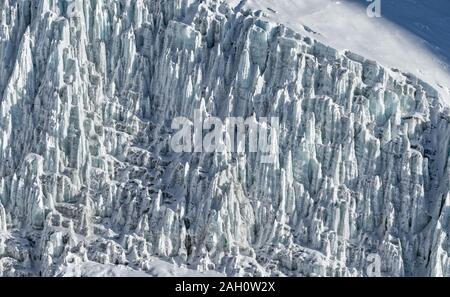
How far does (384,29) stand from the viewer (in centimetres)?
14938

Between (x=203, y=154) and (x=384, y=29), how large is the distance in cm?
2577

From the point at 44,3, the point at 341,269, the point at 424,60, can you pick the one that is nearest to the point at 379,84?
the point at 424,60

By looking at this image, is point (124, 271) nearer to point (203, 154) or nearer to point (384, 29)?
point (203, 154)

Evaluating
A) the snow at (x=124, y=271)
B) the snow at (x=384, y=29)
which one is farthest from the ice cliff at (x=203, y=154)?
the snow at (x=384, y=29)

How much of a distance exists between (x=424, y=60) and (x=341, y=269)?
26589 millimetres

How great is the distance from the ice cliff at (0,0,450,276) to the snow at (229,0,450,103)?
2.15 m

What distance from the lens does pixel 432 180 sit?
140 meters

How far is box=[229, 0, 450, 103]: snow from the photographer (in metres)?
144

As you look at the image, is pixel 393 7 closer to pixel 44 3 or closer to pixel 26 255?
pixel 44 3

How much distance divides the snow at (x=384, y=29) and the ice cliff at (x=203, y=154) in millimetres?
2148

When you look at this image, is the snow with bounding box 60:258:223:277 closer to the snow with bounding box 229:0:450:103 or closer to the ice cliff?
the ice cliff

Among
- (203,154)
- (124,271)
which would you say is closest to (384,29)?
(203,154)

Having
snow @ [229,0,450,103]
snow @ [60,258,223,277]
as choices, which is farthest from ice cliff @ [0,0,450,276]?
snow @ [229,0,450,103]

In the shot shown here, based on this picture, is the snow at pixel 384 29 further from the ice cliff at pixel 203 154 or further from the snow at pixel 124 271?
the snow at pixel 124 271
